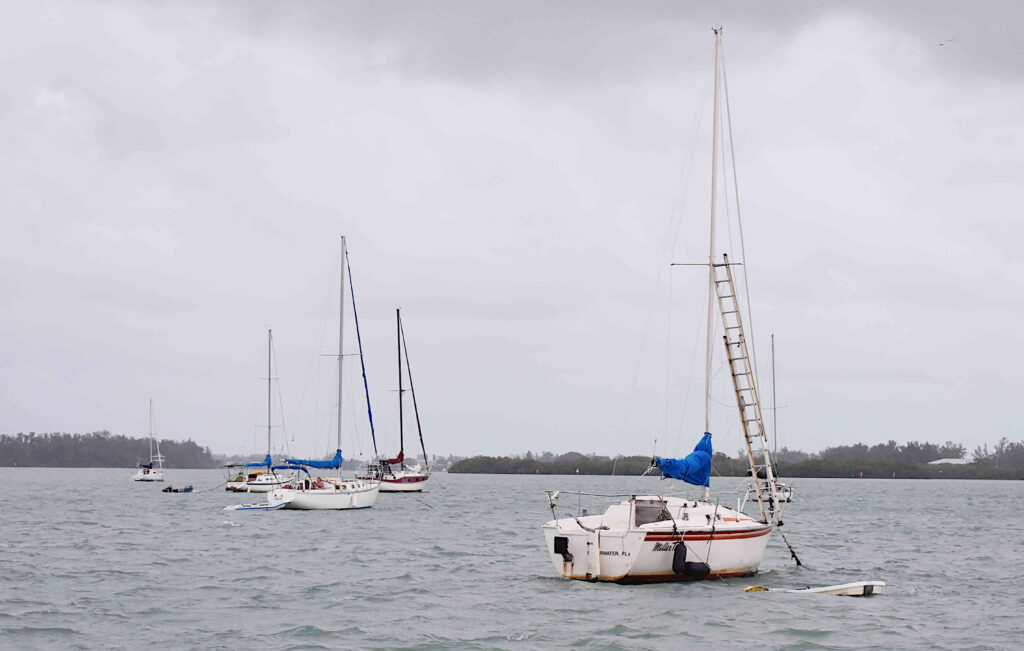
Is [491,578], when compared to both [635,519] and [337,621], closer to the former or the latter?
[635,519]

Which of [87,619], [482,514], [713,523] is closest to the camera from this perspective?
[87,619]

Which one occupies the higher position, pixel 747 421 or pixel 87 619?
pixel 747 421

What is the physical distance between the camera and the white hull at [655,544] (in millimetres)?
31062

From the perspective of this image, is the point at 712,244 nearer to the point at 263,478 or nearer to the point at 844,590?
the point at 844,590

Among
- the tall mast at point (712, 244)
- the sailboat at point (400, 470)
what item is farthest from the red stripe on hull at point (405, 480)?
the tall mast at point (712, 244)

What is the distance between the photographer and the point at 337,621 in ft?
89.1

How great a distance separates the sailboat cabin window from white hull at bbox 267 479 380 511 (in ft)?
140

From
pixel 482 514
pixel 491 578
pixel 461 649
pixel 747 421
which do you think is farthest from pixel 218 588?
pixel 482 514

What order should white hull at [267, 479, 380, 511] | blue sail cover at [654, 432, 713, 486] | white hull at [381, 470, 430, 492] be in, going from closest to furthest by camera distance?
blue sail cover at [654, 432, 713, 486] → white hull at [267, 479, 380, 511] → white hull at [381, 470, 430, 492]

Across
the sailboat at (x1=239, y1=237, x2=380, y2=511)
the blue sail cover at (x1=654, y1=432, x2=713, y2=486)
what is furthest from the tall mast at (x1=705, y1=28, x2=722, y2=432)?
the sailboat at (x1=239, y1=237, x2=380, y2=511)

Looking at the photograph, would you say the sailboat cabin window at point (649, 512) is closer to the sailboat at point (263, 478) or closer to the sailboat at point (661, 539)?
the sailboat at point (661, 539)

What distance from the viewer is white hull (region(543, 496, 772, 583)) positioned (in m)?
31.1

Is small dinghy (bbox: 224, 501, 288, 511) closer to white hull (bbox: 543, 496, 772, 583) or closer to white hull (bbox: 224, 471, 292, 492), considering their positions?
white hull (bbox: 224, 471, 292, 492)

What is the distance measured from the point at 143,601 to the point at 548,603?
10740 mm
